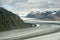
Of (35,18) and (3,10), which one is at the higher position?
(3,10)

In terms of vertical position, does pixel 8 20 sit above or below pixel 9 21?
above

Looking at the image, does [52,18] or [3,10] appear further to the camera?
[52,18]

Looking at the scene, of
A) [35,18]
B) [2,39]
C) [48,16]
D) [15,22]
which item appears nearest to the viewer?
[2,39]

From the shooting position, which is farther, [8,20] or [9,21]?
[8,20]

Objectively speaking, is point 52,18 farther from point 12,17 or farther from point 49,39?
point 49,39

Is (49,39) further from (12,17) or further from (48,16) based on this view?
(48,16)

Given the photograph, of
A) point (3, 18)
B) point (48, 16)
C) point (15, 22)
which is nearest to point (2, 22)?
point (3, 18)

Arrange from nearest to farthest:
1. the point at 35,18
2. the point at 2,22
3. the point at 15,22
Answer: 1. the point at 2,22
2. the point at 15,22
3. the point at 35,18
